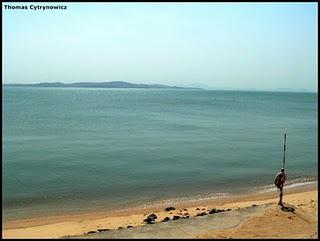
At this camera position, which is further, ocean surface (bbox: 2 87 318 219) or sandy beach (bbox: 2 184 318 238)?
ocean surface (bbox: 2 87 318 219)

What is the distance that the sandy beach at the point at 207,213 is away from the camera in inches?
467

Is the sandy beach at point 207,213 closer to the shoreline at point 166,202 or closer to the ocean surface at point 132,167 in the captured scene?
the shoreline at point 166,202

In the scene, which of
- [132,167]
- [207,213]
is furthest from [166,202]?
[132,167]

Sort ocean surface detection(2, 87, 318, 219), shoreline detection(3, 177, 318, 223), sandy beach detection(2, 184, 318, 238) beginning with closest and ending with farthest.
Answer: sandy beach detection(2, 184, 318, 238) → shoreline detection(3, 177, 318, 223) → ocean surface detection(2, 87, 318, 219)

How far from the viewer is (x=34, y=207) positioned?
1823 cm

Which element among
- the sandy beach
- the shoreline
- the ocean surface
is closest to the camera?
the sandy beach

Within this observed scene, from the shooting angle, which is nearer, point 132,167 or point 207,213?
A: point 207,213

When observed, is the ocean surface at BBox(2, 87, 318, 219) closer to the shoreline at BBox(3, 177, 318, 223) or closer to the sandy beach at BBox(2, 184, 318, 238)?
the shoreline at BBox(3, 177, 318, 223)

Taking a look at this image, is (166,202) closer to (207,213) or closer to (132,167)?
(207,213)

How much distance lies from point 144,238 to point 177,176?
12.6 m

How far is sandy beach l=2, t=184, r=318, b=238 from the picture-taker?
11867mm

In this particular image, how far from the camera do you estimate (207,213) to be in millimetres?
15633

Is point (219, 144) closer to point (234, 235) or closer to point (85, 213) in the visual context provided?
point (85, 213)

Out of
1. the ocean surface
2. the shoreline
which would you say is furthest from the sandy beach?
the ocean surface
